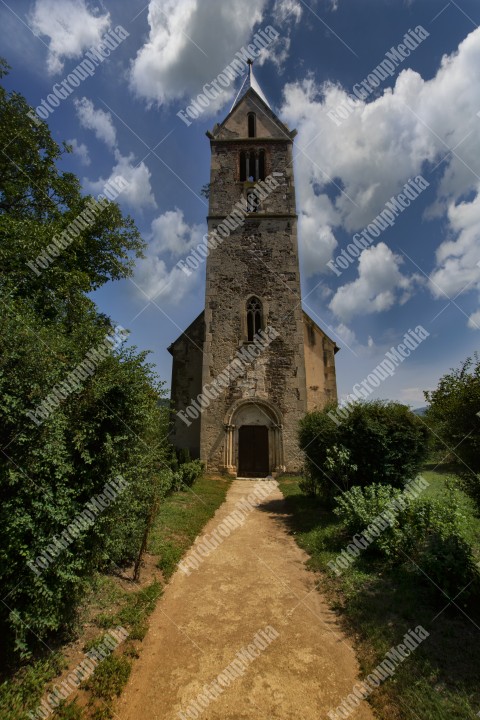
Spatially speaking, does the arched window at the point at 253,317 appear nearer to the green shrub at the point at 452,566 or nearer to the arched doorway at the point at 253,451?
the arched doorway at the point at 253,451

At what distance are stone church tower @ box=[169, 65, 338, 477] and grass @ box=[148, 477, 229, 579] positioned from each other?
4250mm

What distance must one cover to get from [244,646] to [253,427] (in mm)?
12976

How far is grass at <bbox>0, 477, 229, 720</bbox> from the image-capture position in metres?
3.35

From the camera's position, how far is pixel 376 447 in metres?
9.05

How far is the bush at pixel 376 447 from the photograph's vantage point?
9008mm

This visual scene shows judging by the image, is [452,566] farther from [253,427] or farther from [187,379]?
[187,379]

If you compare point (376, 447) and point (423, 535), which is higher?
point (376, 447)

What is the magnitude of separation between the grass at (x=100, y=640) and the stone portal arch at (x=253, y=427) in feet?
27.7

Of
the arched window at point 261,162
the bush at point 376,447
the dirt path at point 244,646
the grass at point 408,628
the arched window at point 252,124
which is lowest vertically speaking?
the dirt path at point 244,646

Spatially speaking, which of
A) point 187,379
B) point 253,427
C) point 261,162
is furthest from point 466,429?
point 261,162

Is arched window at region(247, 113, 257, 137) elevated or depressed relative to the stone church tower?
elevated

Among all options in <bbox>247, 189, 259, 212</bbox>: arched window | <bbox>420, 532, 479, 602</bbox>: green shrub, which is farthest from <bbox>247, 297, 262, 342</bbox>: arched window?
<bbox>420, 532, 479, 602</bbox>: green shrub

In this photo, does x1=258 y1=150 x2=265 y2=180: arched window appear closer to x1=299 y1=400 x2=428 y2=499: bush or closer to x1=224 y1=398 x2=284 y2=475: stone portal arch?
x1=224 y1=398 x2=284 y2=475: stone portal arch

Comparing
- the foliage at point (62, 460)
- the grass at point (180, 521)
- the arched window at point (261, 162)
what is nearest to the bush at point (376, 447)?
the grass at point (180, 521)
